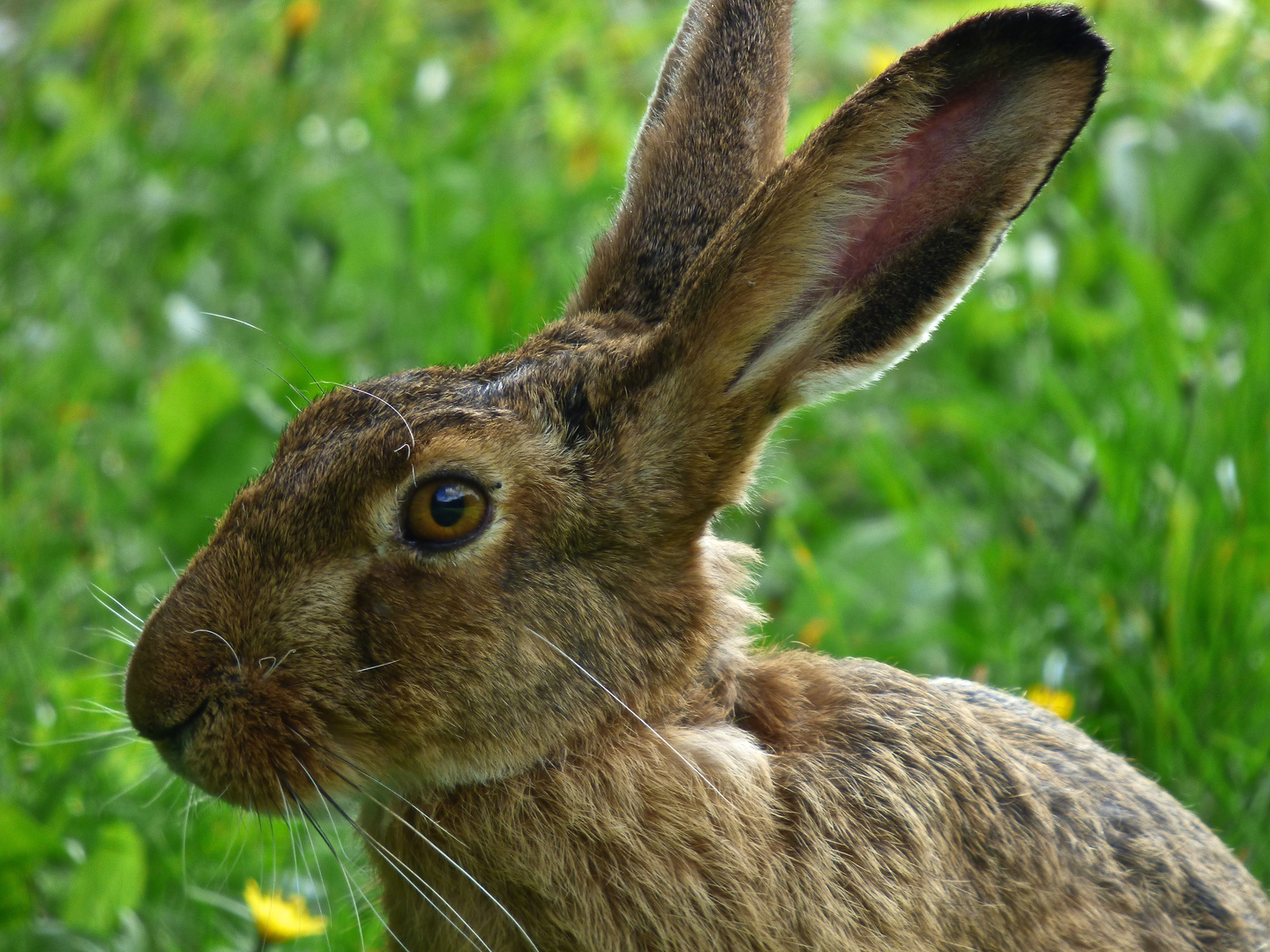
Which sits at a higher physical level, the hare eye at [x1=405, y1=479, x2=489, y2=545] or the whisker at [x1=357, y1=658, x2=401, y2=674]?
the hare eye at [x1=405, y1=479, x2=489, y2=545]

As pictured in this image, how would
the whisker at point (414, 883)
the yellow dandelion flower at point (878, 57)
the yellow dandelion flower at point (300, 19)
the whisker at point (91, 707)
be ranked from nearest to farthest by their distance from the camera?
the whisker at point (414, 883)
the whisker at point (91, 707)
the yellow dandelion flower at point (300, 19)
the yellow dandelion flower at point (878, 57)

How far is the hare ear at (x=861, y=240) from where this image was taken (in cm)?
218

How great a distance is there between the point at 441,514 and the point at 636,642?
366 millimetres

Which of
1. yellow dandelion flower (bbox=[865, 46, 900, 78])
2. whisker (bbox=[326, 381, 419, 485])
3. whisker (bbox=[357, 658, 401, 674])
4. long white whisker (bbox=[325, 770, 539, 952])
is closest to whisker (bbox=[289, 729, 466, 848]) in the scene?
long white whisker (bbox=[325, 770, 539, 952])

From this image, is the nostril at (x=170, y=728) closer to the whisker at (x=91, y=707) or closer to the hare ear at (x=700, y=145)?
the whisker at (x=91, y=707)

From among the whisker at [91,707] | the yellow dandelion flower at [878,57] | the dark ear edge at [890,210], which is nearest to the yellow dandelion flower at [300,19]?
the yellow dandelion flower at [878,57]

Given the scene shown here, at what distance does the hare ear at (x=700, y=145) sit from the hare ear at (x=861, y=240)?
1.29ft

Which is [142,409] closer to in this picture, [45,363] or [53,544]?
[45,363]

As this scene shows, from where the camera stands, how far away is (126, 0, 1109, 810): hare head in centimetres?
228

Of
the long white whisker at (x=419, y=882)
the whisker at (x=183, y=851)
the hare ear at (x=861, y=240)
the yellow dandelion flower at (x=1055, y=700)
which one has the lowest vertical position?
the whisker at (x=183, y=851)

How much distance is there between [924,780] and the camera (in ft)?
8.00

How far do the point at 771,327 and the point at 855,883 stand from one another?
34.4 inches

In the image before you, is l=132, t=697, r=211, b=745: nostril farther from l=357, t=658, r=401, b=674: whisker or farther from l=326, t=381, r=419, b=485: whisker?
l=326, t=381, r=419, b=485: whisker

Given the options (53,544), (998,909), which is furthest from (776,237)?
(53,544)
